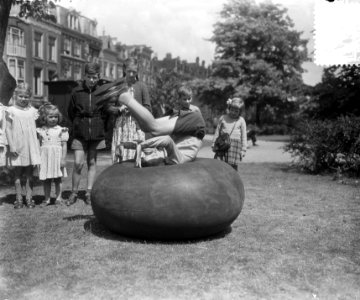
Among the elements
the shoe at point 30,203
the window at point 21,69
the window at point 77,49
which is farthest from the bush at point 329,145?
the window at point 77,49

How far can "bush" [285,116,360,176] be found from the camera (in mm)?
11070

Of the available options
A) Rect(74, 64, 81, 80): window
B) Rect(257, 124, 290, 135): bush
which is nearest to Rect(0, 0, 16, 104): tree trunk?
Rect(257, 124, 290, 135): bush

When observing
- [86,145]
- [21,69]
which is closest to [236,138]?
[86,145]

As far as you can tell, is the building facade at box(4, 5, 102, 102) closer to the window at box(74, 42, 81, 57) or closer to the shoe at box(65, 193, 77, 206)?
the window at box(74, 42, 81, 57)

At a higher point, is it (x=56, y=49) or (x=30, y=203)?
(x=56, y=49)

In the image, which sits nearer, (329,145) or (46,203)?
(46,203)

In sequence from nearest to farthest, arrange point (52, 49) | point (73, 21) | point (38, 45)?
point (38, 45), point (52, 49), point (73, 21)

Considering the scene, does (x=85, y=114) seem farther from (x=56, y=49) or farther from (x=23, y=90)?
(x=56, y=49)

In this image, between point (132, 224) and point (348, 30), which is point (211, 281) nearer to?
point (132, 224)

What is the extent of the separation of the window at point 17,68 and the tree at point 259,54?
1651 centimetres

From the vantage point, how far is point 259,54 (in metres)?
40.8

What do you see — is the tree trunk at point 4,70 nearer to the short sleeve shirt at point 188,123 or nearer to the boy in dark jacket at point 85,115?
the boy in dark jacket at point 85,115

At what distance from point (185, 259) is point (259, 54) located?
38.3 metres

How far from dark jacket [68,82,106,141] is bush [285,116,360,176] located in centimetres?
656
